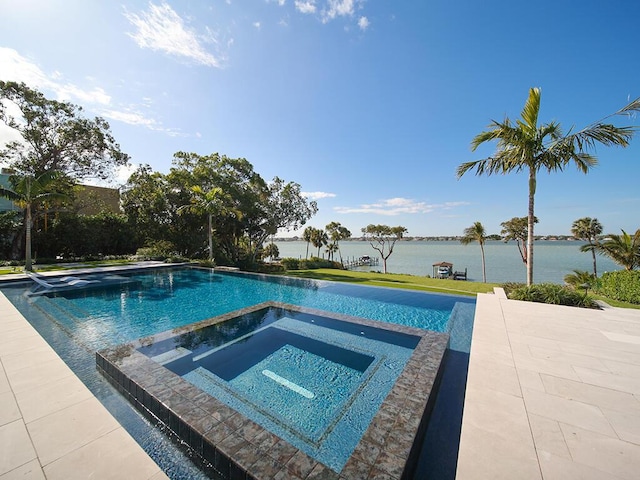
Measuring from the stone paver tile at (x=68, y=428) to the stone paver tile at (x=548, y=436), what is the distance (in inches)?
168

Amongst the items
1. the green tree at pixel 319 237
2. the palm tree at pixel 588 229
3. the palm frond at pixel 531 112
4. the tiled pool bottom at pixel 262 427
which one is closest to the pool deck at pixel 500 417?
the tiled pool bottom at pixel 262 427

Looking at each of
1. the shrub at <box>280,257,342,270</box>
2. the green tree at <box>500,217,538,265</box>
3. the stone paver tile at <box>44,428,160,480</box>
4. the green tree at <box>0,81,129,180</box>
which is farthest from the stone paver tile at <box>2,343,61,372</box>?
the green tree at <box>500,217,538,265</box>

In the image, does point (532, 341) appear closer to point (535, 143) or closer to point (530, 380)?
point (530, 380)

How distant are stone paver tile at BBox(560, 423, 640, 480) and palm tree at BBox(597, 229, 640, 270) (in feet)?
48.0

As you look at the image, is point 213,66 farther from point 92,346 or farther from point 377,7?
point 92,346

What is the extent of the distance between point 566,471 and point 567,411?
1.07 metres

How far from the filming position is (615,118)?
22.9ft

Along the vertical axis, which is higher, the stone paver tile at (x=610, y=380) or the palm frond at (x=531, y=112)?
the palm frond at (x=531, y=112)

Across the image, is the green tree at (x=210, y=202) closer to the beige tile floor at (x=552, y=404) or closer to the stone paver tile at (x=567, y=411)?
→ the beige tile floor at (x=552, y=404)

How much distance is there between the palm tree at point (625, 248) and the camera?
1137cm

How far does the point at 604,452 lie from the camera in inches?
89.8

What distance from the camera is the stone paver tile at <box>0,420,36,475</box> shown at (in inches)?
83.0

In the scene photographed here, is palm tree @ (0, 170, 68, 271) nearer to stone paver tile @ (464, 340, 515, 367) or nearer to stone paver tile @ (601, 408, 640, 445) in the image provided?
stone paver tile @ (464, 340, 515, 367)

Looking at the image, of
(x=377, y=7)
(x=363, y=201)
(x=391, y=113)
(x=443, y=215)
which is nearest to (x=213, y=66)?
(x=377, y=7)
